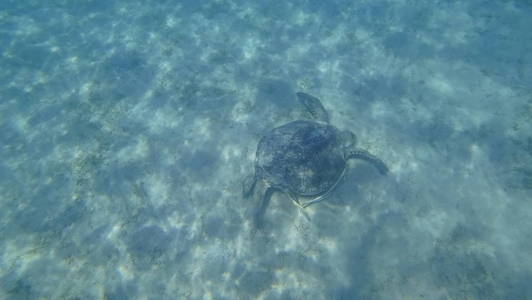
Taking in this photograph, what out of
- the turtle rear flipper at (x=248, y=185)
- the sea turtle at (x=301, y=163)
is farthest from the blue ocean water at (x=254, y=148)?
the sea turtle at (x=301, y=163)

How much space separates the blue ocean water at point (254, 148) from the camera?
7379mm

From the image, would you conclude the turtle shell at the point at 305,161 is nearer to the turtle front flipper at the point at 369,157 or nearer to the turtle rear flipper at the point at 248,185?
the turtle rear flipper at the point at 248,185

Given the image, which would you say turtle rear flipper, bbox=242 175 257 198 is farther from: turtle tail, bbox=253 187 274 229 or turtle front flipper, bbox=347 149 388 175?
turtle front flipper, bbox=347 149 388 175

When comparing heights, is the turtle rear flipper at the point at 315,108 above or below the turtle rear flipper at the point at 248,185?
above

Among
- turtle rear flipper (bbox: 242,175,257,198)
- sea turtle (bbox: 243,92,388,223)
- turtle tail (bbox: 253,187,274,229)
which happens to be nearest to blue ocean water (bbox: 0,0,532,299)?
turtle tail (bbox: 253,187,274,229)

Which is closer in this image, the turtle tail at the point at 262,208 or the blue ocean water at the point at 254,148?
the blue ocean water at the point at 254,148

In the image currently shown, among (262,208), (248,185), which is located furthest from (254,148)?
(262,208)

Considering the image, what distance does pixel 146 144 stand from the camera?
1004cm

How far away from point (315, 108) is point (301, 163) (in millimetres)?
2868

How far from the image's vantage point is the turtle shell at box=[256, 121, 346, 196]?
7422mm

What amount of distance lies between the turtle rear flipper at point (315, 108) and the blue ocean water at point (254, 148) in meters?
0.59

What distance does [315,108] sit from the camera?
31.5 feet

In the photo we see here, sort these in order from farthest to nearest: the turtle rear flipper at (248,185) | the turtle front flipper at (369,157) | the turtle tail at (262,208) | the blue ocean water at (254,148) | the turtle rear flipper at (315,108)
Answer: the turtle rear flipper at (315,108)
the turtle front flipper at (369,157)
the turtle rear flipper at (248,185)
the turtle tail at (262,208)
the blue ocean water at (254,148)

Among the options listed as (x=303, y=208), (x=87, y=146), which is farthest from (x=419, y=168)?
(x=87, y=146)
